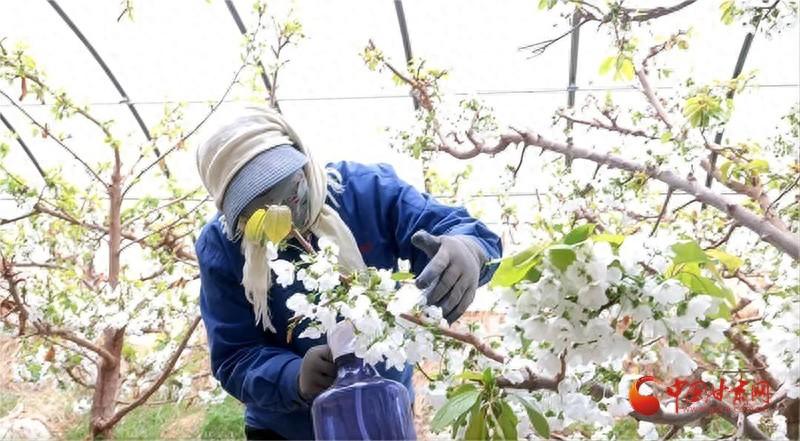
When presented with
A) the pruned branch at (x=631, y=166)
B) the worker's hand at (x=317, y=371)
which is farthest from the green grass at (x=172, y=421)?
the worker's hand at (x=317, y=371)

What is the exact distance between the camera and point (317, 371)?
86 centimetres

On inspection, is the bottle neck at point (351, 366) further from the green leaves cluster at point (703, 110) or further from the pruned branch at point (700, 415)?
the green leaves cluster at point (703, 110)

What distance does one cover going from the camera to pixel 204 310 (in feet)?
3.94

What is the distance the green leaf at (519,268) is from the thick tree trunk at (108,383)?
7.50 feet

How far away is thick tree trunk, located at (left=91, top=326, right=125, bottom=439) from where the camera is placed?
2697 millimetres

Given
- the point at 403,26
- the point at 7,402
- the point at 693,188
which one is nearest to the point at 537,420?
the point at 693,188

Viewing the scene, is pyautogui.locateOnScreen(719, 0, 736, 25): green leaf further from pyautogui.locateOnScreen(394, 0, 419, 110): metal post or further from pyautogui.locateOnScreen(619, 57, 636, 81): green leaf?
pyautogui.locateOnScreen(394, 0, 419, 110): metal post

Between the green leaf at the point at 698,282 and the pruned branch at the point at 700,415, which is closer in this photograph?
the green leaf at the point at 698,282

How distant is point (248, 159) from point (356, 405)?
1.11 ft

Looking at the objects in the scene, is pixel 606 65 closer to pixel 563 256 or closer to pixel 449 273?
pixel 449 273

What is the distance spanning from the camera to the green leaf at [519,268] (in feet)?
2.01

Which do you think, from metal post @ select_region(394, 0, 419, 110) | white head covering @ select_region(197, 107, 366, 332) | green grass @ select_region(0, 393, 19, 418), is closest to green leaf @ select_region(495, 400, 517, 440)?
white head covering @ select_region(197, 107, 366, 332)

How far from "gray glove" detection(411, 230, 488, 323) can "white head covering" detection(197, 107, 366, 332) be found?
0.15 metres

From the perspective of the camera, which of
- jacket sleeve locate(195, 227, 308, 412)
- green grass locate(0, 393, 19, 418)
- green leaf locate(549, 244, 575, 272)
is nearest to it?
green leaf locate(549, 244, 575, 272)
